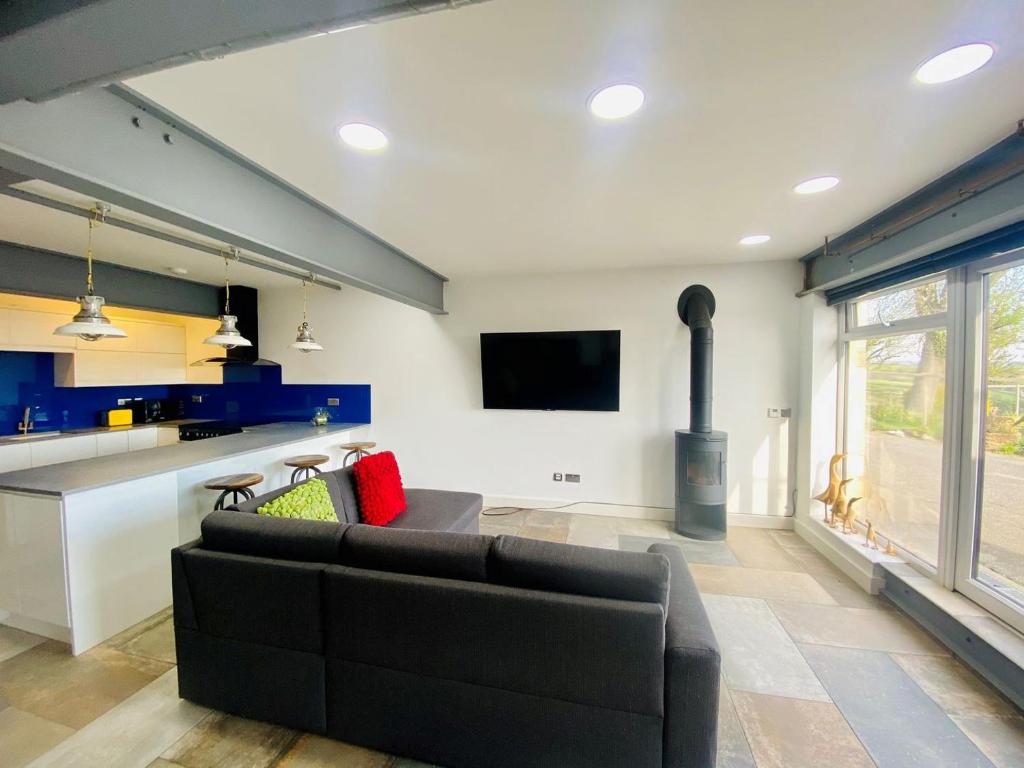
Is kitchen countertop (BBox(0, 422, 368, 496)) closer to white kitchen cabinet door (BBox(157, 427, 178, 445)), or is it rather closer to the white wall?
the white wall

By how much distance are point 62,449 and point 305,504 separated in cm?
390

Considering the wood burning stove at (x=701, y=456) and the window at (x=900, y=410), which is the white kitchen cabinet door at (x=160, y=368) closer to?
the wood burning stove at (x=701, y=456)

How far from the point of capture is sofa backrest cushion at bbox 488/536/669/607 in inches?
51.8

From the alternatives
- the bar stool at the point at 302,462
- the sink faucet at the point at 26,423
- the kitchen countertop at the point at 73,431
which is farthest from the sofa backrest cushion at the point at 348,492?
the sink faucet at the point at 26,423

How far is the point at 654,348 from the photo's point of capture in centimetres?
385

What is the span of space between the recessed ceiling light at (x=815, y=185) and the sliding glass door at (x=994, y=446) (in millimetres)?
971

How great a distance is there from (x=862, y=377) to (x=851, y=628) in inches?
76.6

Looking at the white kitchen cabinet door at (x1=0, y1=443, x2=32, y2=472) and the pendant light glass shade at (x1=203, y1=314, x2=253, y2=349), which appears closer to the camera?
the pendant light glass shade at (x1=203, y1=314, x2=253, y2=349)

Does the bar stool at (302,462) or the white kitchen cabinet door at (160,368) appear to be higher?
the white kitchen cabinet door at (160,368)

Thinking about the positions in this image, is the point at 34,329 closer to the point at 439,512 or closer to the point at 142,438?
the point at 142,438

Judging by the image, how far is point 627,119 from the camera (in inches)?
58.8

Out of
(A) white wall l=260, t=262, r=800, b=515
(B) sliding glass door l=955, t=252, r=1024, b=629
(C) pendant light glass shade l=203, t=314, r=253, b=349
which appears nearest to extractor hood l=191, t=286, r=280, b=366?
(A) white wall l=260, t=262, r=800, b=515

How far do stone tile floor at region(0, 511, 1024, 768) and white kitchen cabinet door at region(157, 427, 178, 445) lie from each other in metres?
3.02

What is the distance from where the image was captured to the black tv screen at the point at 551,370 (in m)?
3.87
